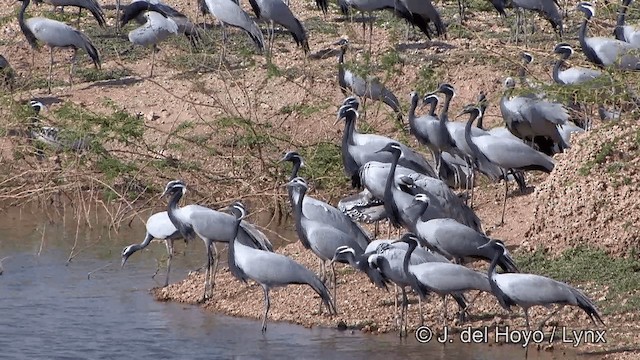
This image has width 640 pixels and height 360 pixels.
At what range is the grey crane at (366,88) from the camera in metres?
14.9

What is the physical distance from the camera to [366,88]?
1523 centimetres

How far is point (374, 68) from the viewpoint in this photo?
16.5m

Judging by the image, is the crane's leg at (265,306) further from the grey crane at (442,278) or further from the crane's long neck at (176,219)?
the crane's long neck at (176,219)

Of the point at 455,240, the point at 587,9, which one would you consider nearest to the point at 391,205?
the point at 455,240

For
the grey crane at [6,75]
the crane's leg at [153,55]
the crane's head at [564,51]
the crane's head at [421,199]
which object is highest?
the crane's head at [421,199]

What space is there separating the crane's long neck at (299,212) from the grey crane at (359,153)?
154cm

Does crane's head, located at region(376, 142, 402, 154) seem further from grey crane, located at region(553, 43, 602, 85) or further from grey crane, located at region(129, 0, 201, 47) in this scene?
grey crane, located at region(129, 0, 201, 47)

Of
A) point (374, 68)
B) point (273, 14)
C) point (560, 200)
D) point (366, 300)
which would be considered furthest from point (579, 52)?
point (366, 300)

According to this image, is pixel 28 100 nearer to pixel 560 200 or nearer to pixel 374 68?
pixel 374 68

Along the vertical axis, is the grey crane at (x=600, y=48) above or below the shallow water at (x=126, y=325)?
above

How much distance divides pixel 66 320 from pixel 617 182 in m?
4.17

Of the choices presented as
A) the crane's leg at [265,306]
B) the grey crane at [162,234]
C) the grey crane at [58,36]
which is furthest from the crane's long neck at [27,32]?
the crane's leg at [265,306]

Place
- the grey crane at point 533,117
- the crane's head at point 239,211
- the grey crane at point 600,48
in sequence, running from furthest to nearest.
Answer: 1. the grey crane at point 600,48
2. the grey crane at point 533,117
3. the crane's head at point 239,211

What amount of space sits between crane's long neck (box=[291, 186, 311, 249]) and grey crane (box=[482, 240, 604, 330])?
1.81 meters
